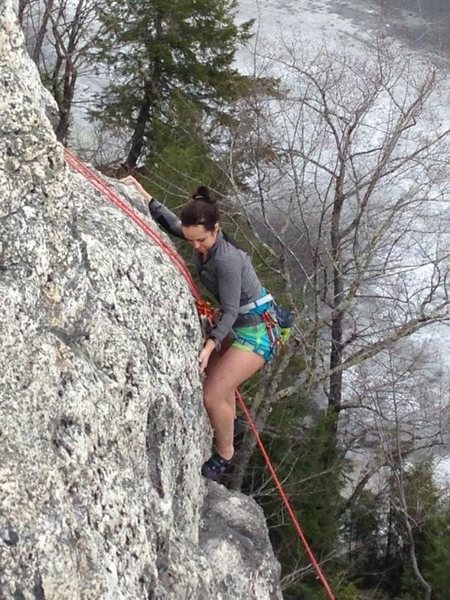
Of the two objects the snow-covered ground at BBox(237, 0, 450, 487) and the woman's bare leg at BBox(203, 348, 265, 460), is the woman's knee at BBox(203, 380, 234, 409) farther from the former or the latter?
the snow-covered ground at BBox(237, 0, 450, 487)

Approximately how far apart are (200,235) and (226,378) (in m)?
1.08

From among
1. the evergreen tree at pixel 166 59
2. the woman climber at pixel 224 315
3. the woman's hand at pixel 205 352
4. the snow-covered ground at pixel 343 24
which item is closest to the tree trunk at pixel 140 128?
the evergreen tree at pixel 166 59

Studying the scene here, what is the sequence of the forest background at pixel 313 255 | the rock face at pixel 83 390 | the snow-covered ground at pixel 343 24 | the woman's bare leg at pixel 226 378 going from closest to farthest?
the rock face at pixel 83 390
the woman's bare leg at pixel 226 378
the forest background at pixel 313 255
the snow-covered ground at pixel 343 24

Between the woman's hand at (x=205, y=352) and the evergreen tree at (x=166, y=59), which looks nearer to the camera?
the woman's hand at (x=205, y=352)

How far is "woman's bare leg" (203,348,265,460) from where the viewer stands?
18.0 feet

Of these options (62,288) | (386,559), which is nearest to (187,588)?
(62,288)

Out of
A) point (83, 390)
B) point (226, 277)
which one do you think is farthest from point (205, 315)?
point (83, 390)

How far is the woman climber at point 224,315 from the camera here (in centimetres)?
506

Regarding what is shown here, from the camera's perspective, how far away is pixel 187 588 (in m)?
4.36

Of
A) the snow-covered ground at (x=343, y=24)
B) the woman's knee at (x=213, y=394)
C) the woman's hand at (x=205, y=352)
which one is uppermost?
the snow-covered ground at (x=343, y=24)

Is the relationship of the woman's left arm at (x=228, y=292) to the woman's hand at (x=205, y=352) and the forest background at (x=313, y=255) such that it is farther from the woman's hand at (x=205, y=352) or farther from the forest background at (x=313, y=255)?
the forest background at (x=313, y=255)

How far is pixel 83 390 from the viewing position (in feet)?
12.6

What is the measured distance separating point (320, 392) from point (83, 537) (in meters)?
14.4

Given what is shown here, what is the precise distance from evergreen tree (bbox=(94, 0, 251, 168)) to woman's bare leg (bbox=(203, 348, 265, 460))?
32.8 feet
